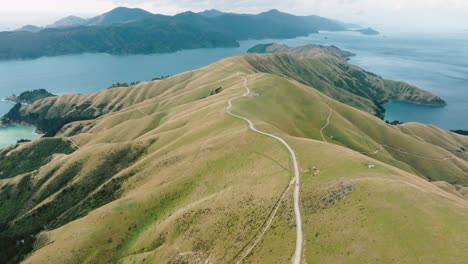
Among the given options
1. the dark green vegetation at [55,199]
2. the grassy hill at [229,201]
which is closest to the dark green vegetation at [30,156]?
the dark green vegetation at [55,199]

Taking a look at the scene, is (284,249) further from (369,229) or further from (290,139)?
(290,139)

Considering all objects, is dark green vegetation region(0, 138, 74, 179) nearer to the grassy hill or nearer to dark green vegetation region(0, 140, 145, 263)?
dark green vegetation region(0, 140, 145, 263)

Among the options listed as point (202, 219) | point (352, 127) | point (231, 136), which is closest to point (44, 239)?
point (202, 219)

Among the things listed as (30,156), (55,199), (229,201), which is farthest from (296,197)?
(30,156)

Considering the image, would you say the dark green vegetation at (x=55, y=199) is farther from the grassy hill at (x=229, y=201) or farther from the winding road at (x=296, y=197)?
the winding road at (x=296, y=197)

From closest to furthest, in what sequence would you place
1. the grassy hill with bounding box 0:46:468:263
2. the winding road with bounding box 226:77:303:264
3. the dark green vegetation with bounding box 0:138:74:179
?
the grassy hill with bounding box 0:46:468:263
the winding road with bounding box 226:77:303:264
the dark green vegetation with bounding box 0:138:74:179

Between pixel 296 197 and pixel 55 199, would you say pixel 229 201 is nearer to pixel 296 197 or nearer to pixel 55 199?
pixel 296 197

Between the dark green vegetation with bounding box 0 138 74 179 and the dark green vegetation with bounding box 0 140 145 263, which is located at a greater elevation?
the dark green vegetation with bounding box 0 140 145 263

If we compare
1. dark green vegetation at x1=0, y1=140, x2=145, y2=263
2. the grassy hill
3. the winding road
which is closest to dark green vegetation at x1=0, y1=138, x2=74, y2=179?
dark green vegetation at x1=0, y1=140, x2=145, y2=263
